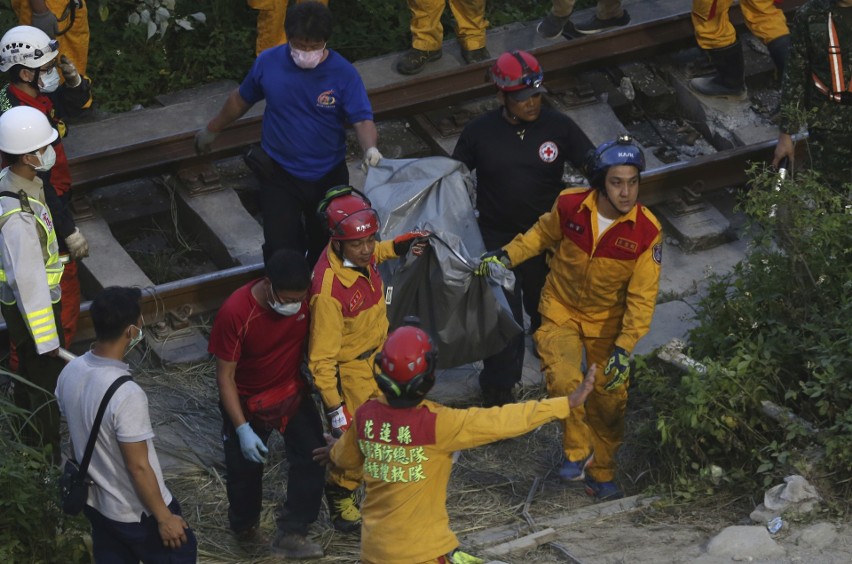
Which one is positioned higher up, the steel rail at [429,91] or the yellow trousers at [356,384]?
the yellow trousers at [356,384]

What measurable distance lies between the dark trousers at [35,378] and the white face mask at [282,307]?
131 cm

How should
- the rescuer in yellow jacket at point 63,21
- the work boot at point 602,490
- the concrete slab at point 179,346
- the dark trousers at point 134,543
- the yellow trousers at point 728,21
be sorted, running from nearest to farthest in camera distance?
the dark trousers at point 134,543, the work boot at point 602,490, the concrete slab at point 179,346, the rescuer in yellow jacket at point 63,21, the yellow trousers at point 728,21

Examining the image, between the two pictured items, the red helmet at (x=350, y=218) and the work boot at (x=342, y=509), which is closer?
the red helmet at (x=350, y=218)

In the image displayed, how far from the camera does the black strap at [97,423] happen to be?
5121 millimetres

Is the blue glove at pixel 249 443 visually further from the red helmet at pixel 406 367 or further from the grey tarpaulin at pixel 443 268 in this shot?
the grey tarpaulin at pixel 443 268

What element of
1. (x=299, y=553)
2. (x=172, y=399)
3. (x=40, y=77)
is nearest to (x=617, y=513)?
(x=299, y=553)

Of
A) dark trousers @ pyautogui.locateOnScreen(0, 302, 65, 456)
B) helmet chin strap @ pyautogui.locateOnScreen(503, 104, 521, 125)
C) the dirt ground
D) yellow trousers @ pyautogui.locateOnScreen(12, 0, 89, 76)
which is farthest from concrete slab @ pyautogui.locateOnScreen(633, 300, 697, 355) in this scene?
yellow trousers @ pyautogui.locateOnScreen(12, 0, 89, 76)

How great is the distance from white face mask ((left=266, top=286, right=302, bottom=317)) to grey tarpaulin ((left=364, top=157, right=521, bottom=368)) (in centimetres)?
115

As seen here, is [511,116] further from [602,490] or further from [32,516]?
[32,516]

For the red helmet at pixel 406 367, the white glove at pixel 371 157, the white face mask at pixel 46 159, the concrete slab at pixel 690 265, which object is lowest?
the concrete slab at pixel 690 265

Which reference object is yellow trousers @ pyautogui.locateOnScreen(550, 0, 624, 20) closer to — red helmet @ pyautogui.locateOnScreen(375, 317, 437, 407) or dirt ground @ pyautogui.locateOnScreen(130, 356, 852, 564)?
dirt ground @ pyautogui.locateOnScreen(130, 356, 852, 564)

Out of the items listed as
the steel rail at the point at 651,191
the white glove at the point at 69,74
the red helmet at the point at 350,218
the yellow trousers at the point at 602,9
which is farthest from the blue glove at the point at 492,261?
the yellow trousers at the point at 602,9

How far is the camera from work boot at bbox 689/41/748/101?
997 cm

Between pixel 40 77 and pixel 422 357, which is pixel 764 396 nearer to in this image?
pixel 422 357
